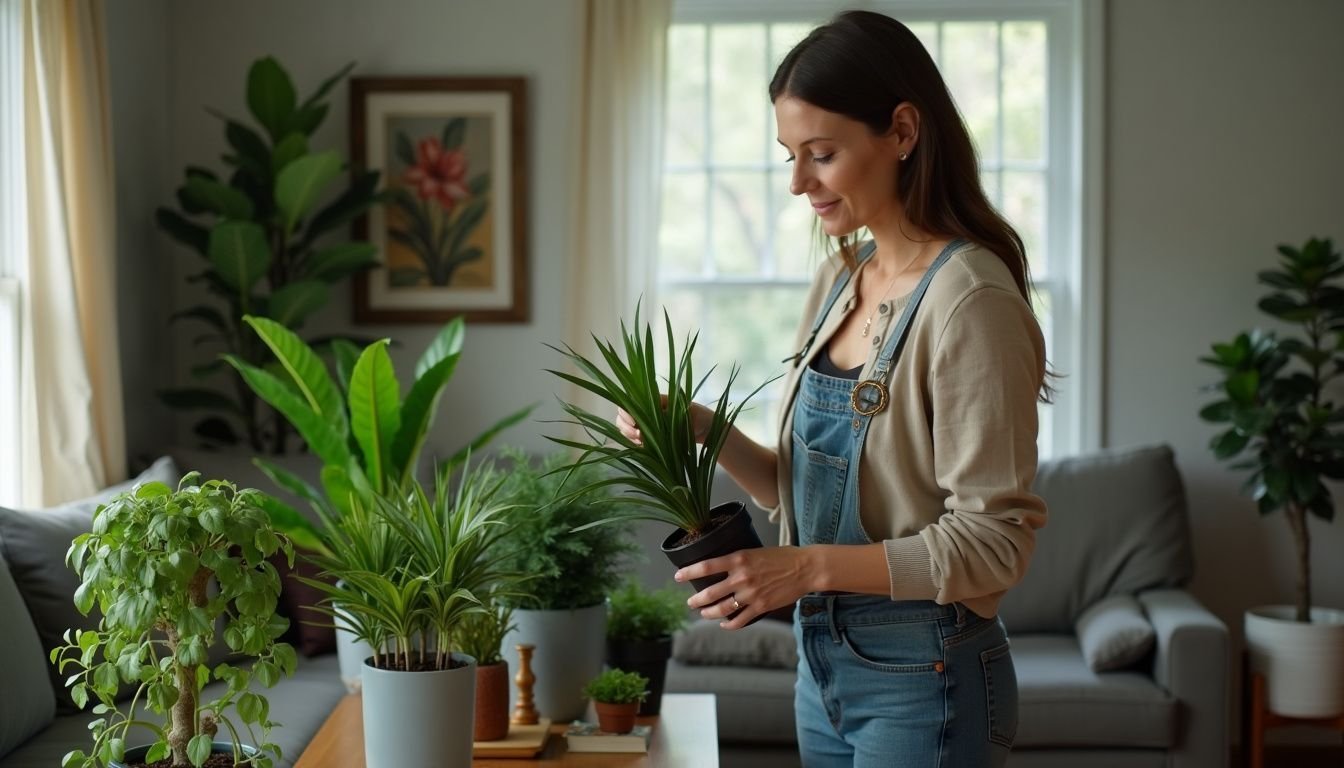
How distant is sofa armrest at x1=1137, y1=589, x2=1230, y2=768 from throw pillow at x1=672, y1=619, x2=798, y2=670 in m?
1.05

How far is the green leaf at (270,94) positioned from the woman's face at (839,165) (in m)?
2.93

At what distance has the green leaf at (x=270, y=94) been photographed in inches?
165

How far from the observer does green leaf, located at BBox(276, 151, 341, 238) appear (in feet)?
13.3

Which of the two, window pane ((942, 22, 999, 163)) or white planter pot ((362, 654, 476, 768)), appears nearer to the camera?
white planter pot ((362, 654, 476, 768))

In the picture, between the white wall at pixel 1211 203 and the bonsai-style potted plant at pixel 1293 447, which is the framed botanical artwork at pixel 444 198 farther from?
the bonsai-style potted plant at pixel 1293 447

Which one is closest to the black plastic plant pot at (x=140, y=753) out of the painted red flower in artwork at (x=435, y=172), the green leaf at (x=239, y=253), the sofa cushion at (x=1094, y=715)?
the sofa cushion at (x=1094, y=715)

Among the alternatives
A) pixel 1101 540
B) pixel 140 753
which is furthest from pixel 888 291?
pixel 1101 540

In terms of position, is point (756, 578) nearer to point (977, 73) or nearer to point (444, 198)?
point (444, 198)

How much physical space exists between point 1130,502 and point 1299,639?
652 mm

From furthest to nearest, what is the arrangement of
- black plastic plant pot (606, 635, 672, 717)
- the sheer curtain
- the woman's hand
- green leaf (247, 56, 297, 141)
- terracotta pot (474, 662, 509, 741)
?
the sheer curtain → green leaf (247, 56, 297, 141) → black plastic plant pot (606, 635, 672, 717) → terracotta pot (474, 662, 509, 741) → the woman's hand

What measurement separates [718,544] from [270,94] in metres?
3.17

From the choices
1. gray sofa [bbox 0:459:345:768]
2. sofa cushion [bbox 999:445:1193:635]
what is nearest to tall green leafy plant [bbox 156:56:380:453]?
gray sofa [bbox 0:459:345:768]

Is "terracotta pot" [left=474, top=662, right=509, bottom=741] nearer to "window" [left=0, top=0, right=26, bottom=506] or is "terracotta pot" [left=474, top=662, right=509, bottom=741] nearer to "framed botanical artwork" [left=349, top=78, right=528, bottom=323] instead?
"window" [left=0, top=0, right=26, bottom=506]

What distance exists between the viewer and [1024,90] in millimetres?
4695
